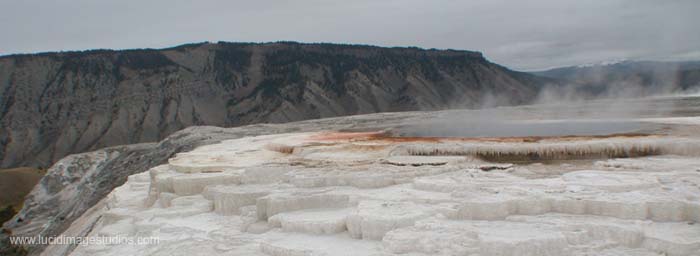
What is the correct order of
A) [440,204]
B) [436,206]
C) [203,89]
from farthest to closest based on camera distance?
[203,89] → [440,204] → [436,206]

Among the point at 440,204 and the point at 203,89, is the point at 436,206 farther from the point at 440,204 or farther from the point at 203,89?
the point at 203,89

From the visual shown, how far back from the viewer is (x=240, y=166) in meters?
9.28

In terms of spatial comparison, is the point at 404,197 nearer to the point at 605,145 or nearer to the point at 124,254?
the point at 124,254

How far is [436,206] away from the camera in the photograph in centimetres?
548

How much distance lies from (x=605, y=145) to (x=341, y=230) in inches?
212

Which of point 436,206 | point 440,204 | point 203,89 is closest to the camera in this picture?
point 436,206

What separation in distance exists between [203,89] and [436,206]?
58422 mm

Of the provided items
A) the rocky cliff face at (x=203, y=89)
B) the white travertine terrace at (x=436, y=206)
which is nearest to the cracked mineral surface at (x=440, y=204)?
the white travertine terrace at (x=436, y=206)

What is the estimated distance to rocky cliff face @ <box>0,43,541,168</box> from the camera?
51469 mm

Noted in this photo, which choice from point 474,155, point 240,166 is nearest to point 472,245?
point 474,155

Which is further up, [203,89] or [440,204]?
[203,89]

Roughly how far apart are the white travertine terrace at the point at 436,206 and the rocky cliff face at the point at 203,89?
151ft

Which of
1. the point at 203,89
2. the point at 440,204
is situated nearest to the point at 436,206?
the point at 440,204

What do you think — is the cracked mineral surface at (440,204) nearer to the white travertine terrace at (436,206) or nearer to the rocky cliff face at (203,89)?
the white travertine terrace at (436,206)
